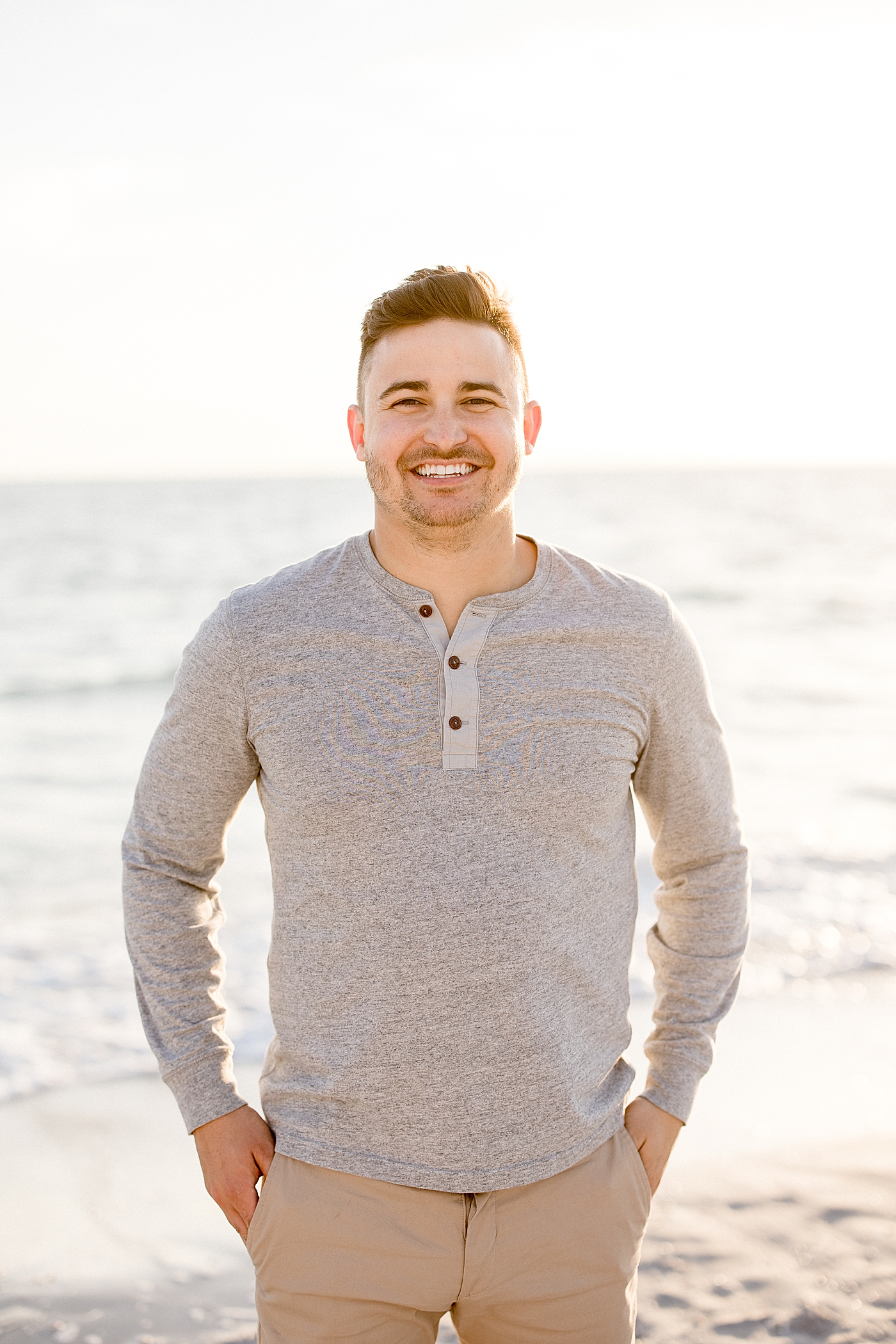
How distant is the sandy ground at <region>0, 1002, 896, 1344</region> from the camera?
3109 millimetres

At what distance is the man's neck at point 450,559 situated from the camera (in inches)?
84.2

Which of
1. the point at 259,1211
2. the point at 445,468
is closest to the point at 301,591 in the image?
the point at 445,468

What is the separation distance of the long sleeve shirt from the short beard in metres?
0.11

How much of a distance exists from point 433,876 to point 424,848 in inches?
2.0

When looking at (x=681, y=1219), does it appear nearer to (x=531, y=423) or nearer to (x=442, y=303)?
(x=531, y=423)

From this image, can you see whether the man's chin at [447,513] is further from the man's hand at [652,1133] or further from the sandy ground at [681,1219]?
the sandy ground at [681,1219]

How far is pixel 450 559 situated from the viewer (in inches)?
84.8

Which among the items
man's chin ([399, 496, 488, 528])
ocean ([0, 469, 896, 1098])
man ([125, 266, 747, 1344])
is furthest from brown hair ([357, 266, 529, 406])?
ocean ([0, 469, 896, 1098])

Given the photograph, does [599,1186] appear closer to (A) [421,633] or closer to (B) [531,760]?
(B) [531,760]

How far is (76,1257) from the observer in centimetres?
344

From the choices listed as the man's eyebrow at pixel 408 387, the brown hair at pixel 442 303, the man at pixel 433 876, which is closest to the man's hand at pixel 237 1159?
the man at pixel 433 876

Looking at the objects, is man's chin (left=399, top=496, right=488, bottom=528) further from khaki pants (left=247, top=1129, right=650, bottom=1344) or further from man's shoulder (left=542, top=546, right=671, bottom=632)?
khaki pants (left=247, top=1129, right=650, bottom=1344)

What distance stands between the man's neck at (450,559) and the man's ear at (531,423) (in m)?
0.26

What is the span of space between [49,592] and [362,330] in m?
23.7
